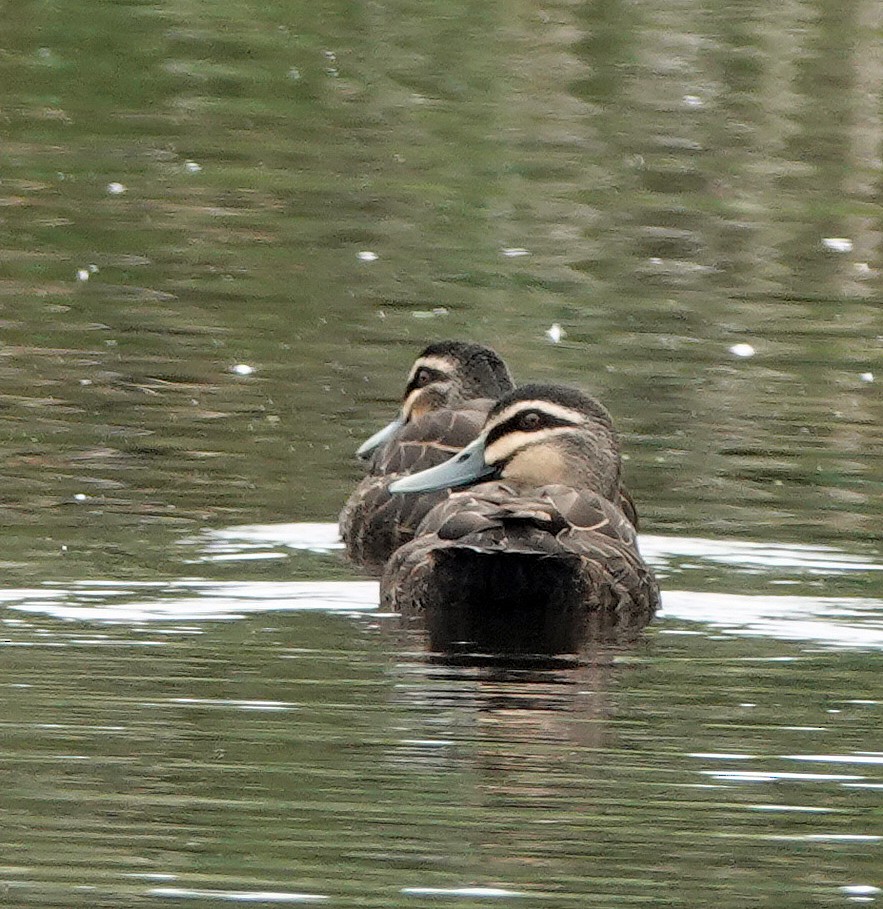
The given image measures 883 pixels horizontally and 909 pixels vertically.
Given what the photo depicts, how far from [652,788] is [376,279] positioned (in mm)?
8828

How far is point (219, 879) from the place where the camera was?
662 centimetres

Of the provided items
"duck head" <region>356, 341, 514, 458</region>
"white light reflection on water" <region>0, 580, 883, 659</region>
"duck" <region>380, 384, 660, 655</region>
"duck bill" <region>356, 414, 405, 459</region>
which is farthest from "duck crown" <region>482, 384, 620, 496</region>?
"duck head" <region>356, 341, 514, 458</region>

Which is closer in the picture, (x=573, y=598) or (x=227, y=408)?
(x=573, y=598)

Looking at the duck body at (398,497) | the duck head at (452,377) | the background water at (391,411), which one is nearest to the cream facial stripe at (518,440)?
the duck body at (398,497)

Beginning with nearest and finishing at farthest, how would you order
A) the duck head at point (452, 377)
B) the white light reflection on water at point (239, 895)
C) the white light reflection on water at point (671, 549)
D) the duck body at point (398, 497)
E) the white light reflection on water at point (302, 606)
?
the white light reflection on water at point (239, 895) → the white light reflection on water at point (302, 606) → the white light reflection on water at point (671, 549) → the duck body at point (398, 497) → the duck head at point (452, 377)

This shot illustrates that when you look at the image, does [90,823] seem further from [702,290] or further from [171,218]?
[171,218]

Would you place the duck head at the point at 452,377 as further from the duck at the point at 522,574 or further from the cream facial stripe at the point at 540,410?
the duck at the point at 522,574

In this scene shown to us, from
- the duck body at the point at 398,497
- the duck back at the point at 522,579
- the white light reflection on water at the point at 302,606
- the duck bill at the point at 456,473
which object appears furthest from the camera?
the duck body at the point at 398,497

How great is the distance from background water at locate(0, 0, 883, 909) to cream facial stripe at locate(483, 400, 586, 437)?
68 centimetres

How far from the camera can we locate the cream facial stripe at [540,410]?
11.0 metres

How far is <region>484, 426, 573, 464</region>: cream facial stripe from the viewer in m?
11.0

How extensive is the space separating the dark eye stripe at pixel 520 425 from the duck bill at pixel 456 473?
11 centimetres

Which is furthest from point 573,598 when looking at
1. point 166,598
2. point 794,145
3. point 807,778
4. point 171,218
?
point 794,145

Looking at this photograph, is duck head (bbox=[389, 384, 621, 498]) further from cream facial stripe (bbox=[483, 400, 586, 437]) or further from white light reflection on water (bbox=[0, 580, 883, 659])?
white light reflection on water (bbox=[0, 580, 883, 659])
